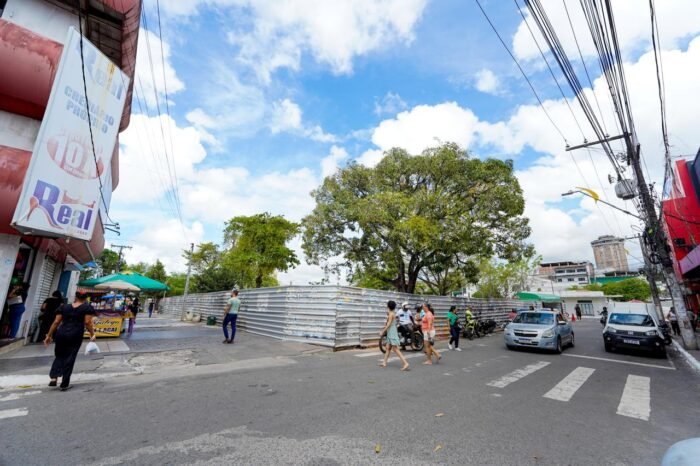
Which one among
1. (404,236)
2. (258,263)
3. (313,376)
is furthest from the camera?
(258,263)

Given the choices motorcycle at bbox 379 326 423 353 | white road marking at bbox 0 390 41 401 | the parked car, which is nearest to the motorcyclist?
motorcycle at bbox 379 326 423 353

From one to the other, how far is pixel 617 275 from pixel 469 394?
377 feet

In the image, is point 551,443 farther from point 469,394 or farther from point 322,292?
point 322,292

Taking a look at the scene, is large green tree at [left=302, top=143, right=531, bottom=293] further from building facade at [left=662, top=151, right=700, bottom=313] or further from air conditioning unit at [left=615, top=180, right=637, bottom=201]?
building facade at [left=662, top=151, right=700, bottom=313]

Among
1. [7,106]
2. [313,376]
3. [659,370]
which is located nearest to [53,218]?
[7,106]

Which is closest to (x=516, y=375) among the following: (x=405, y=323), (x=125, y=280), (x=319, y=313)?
(x=405, y=323)

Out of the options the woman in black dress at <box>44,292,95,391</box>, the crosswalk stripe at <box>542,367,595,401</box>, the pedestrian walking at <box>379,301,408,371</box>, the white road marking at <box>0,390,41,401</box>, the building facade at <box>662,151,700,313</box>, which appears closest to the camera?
the white road marking at <box>0,390,41,401</box>

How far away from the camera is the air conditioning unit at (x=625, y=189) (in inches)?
502

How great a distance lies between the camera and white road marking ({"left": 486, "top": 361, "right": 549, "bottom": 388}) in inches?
263

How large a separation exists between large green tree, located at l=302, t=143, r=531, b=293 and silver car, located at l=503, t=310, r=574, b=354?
4.41m

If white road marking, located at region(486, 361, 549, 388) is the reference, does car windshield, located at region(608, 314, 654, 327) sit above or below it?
above

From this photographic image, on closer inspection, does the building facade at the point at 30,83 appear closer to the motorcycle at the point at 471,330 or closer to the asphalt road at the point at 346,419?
the asphalt road at the point at 346,419

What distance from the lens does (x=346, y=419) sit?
14.0ft

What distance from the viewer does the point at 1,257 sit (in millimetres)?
7602
